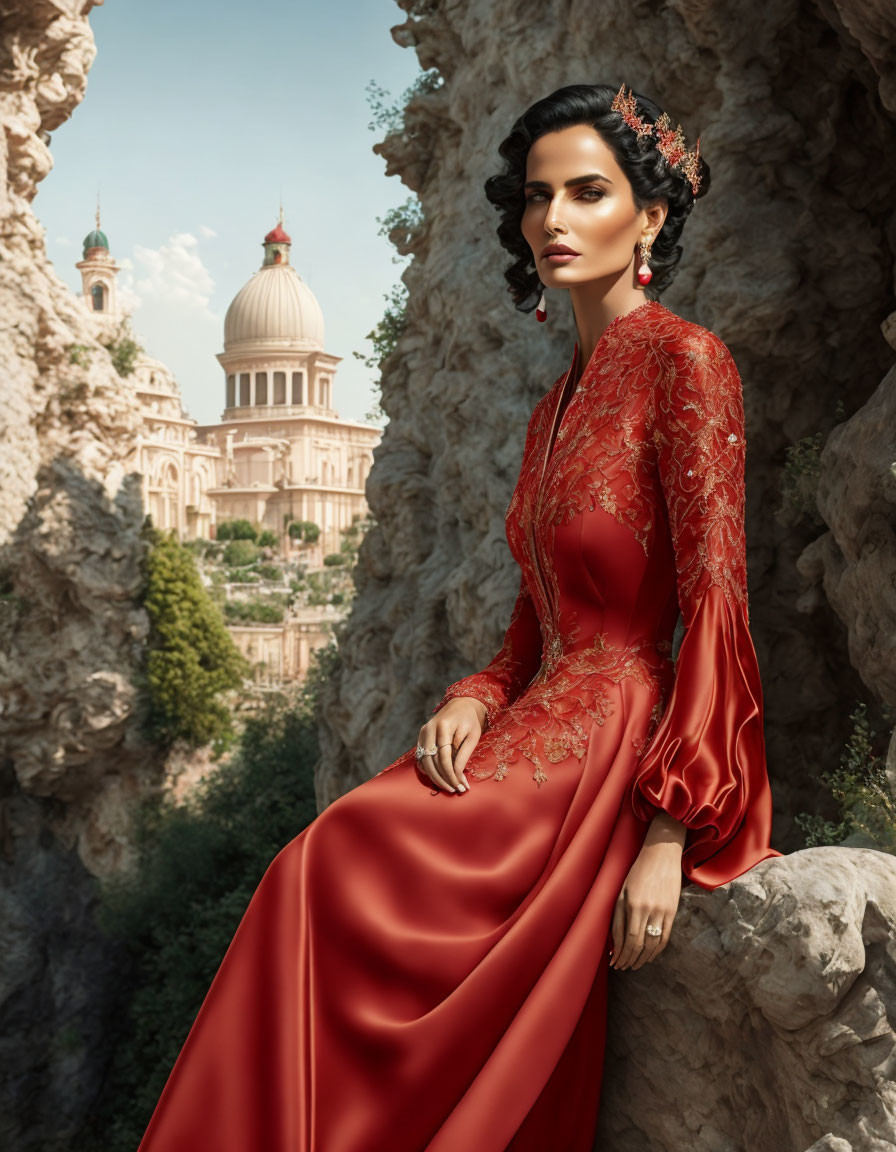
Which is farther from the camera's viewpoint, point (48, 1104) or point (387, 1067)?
point (48, 1104)

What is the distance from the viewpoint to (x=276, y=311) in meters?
64.0

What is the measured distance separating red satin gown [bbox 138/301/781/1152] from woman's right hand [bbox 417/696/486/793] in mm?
31

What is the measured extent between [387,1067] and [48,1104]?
→ 1574 cm

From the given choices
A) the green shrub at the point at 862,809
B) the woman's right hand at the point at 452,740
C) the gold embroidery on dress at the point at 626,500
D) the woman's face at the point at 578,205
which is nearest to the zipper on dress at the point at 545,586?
the gold embroidery on dress at the point at 626,500

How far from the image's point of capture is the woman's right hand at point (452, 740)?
2.57m

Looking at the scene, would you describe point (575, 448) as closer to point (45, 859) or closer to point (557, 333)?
point (557, 333)

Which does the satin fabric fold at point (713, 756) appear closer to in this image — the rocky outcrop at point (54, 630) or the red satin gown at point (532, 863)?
the red satin gown at point (532, 863)

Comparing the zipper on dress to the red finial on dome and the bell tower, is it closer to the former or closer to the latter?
the bell tower

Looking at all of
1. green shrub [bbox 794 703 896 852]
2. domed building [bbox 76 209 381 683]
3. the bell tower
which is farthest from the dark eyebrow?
the bell tower

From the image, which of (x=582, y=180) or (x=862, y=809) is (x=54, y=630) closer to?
(x=862, y=809)

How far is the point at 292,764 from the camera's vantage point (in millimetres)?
19016

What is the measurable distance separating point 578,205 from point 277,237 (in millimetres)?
65577

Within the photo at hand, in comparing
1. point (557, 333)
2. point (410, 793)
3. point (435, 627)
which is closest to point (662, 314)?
point (410, 793)

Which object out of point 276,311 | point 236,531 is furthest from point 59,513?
point 276,311
